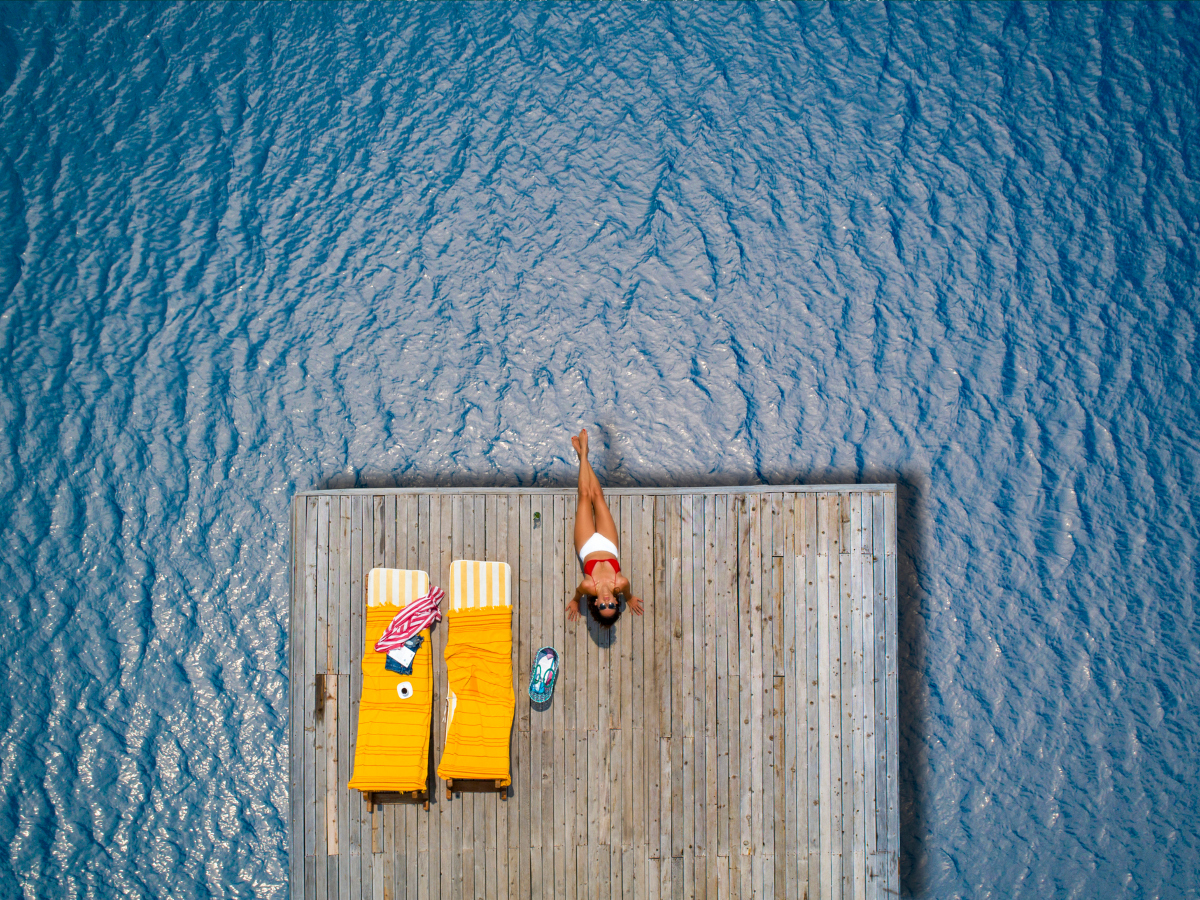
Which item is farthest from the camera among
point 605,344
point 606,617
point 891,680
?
point 605,344

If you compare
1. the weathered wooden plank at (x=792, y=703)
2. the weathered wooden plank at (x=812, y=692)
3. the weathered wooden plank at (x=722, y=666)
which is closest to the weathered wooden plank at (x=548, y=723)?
the weathered wooden plank at (x=722, y=666)

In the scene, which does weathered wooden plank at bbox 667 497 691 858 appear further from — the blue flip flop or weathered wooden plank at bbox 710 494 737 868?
the blue flip flop

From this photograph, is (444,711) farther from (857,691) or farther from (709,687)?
(857,691)

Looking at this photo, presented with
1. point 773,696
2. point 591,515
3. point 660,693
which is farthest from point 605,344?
point 773,696

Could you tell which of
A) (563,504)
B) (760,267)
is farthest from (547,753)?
(760,267)

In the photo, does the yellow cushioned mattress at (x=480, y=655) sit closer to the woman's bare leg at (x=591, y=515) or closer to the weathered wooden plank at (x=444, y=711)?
the weathered wooden plank at (x=444, y=711)

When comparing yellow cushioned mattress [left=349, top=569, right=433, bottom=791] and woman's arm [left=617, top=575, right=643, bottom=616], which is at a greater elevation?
woman's arm [left=617, top=575, right=643, bottom=616]

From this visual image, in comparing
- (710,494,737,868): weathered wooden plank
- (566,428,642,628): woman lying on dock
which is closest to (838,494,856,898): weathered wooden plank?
(710,494,737,868): weathered wooden plank
